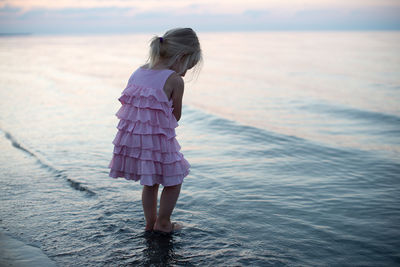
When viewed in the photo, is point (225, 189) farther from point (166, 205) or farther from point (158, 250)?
point (158, 250)

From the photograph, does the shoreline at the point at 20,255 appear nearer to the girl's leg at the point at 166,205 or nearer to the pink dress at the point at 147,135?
the pink dress at the point at 147,135

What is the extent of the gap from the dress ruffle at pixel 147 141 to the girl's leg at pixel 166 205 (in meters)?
0.16

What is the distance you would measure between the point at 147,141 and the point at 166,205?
681 mm

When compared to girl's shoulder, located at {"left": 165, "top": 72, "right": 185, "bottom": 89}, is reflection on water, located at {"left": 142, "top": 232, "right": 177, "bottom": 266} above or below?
below

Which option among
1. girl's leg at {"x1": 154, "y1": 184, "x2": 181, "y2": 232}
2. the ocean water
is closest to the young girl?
girl's leg at {"x1": 154, "y1": 184, "x2": 181, "y2": 232}

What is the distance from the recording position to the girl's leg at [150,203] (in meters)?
3.53

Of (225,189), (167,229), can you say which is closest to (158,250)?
(167,229)

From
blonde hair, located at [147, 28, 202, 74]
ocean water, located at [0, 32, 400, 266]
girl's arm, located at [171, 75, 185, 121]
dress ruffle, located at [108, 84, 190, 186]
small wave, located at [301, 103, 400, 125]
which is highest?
blonde hair, located at [147, 28, 202, 74]

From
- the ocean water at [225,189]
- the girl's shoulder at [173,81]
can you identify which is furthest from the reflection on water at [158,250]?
the girl's shoulder at [173,81]

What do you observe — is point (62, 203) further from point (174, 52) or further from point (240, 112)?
point (240, 112)

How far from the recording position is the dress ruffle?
3.22m

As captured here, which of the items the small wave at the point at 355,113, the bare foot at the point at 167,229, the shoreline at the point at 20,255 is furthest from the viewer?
the small wave at the point at 355,113

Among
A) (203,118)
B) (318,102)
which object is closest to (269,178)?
(203,118)

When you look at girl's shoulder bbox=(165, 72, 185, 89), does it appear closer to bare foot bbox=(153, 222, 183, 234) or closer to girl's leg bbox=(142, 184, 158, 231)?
girl's leg bbox=(142, 184, 158, 231)
